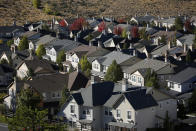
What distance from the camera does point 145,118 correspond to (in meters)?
48.2

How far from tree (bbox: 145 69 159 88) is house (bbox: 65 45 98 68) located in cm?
1756

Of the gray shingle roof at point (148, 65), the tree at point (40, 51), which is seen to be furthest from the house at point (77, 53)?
the gray shingle roof at point (148, 65)

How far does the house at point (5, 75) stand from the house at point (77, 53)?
10.7 metres

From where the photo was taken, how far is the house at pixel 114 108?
47656 mm

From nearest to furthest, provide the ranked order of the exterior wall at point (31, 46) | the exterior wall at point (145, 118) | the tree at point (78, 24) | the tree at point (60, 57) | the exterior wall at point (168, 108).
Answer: the exterior wall at point (145, 118) < the exterior wall at point (168, 108) < the tree at point (60, 57) < the exterior wall at point (31, 46) < the tree at point (78, 24)

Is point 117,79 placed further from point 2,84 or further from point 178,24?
point 178,24

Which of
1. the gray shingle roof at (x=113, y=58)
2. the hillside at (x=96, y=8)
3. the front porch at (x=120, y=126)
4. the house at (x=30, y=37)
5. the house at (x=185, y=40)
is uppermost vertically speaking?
the hillside at (x=96, y=8)

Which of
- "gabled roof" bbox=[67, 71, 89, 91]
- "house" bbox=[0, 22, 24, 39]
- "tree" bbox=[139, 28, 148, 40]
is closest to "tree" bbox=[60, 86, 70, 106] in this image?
"gabled roof" bbox=[67, 71, 89, 91]

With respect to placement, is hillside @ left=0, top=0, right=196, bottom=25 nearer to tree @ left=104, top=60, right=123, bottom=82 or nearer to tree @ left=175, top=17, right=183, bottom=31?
tree @ left=175, top=17, right=183, bottom=31

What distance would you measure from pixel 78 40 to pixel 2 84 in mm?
24813

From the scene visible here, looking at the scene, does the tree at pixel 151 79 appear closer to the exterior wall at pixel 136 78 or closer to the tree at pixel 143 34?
the exterior wall at pixel 136 78

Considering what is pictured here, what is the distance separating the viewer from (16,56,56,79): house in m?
69.2

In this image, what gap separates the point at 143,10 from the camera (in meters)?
167

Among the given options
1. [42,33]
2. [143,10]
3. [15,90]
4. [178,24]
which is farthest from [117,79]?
[143,10]
